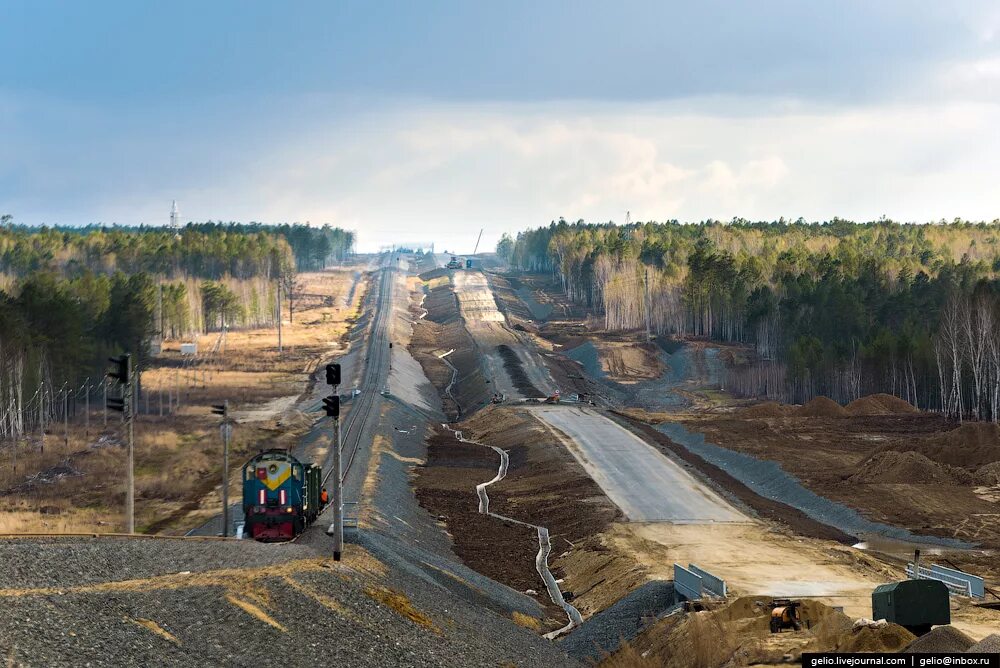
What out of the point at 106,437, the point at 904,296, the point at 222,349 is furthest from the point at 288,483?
the point at 222,349

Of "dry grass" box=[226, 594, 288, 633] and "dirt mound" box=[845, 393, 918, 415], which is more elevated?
"dry grass" box=[226, 594, 288, 633]

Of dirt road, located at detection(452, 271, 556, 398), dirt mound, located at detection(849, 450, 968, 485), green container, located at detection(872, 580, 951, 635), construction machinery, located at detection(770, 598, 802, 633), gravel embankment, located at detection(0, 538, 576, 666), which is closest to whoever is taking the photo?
gravel embankment, located at detection(0, 538, 576, 666)

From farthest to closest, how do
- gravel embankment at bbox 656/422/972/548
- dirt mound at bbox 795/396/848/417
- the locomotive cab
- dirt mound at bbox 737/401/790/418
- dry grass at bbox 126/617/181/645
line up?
dirt mound at bbox 737/401/790/418
dirt mound at bbox 795/396/848/417
gravel embankment at bbox 656/422/972/548
the locomotive cab
dry grass at bbox 126/617/181/645

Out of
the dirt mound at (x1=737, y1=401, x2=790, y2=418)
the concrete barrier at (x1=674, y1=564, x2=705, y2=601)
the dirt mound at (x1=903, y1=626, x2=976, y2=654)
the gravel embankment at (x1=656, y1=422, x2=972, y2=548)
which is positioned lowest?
the gravel embankment at (x1=656, y1=422, x2=972, y2=548)

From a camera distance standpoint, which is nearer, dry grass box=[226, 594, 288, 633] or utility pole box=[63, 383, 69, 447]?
dry grass box=[226, 594, 288, 633]

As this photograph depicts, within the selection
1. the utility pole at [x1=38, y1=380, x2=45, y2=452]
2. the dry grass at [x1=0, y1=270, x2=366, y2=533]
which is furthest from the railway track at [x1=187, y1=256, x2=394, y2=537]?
the utility pole at [x1=38, y1=380, x2=45, y2=452]

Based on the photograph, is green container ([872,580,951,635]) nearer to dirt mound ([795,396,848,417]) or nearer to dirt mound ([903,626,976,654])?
dirt mound ([903,626,976,654])
